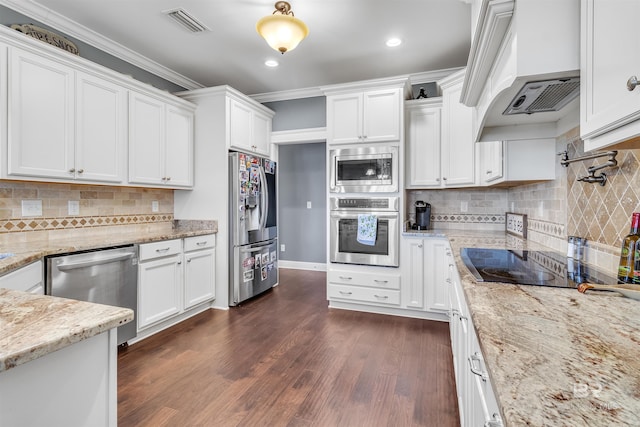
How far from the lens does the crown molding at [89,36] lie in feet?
7.97

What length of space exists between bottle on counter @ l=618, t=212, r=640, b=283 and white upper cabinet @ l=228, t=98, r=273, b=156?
10.7ft

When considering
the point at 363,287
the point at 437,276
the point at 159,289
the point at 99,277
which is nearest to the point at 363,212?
the point at 363,287

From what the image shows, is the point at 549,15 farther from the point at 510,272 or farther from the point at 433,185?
the point at 433,185

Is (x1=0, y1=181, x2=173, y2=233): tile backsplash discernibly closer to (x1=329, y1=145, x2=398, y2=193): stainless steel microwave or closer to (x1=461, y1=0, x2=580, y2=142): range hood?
(x1=329, y1=145, x2=398, y2=193): stainless steel microwave

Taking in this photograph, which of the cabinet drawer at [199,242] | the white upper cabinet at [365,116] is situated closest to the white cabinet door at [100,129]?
the cabinet drawer at [199,242]

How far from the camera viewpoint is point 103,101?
2.64m

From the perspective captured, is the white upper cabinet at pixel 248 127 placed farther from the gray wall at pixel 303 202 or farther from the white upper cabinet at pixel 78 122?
the gray wall at pixel 303 202

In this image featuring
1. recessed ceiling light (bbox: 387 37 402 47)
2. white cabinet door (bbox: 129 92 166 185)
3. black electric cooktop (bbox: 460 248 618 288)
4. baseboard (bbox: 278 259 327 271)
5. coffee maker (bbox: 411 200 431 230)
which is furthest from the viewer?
baseboard (bbox: 278 259 327 271)

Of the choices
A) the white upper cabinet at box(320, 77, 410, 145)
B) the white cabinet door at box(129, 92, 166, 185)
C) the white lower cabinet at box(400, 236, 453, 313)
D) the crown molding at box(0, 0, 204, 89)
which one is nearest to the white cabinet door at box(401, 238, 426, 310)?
the white lower cabinet at box(400, 236, 453, 313)

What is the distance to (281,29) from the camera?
2.27 metres

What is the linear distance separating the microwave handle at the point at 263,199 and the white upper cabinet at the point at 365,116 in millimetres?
957

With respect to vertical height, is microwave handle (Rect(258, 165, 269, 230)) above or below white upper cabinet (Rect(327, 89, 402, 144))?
below

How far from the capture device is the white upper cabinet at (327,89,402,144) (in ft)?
10.7

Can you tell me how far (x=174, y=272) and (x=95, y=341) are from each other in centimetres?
233
